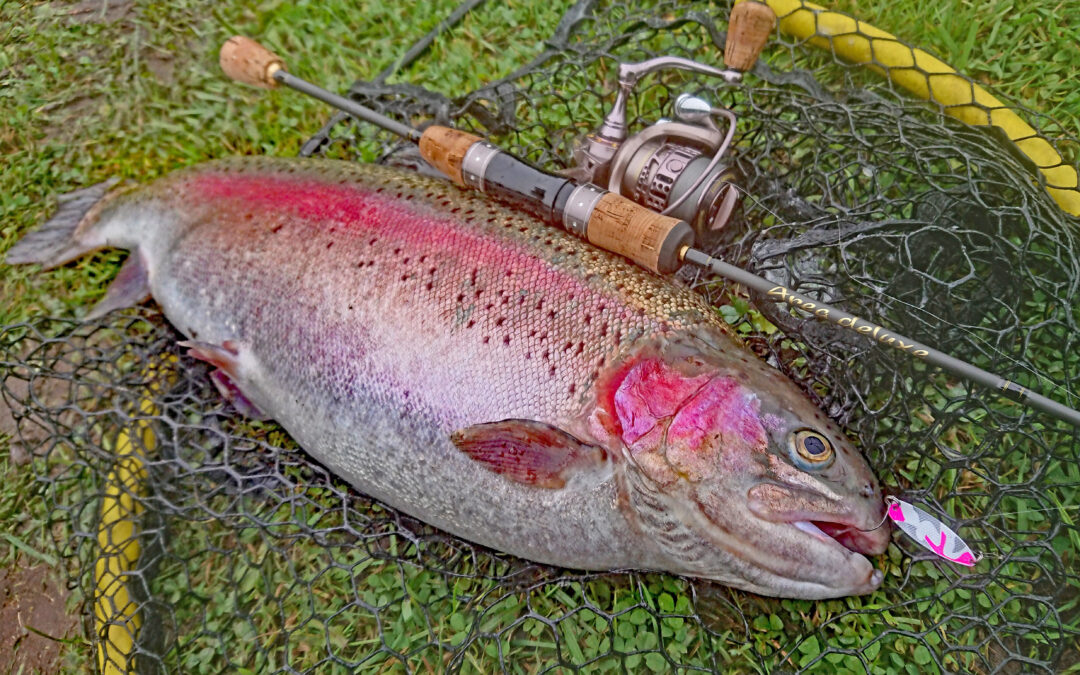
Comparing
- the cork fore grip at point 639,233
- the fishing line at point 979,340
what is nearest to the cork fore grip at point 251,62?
the cork fore grip at point 639,233

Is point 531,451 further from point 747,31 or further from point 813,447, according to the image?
point 747,31

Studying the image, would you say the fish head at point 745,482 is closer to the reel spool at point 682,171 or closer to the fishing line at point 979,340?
the fishing line at point 979,340

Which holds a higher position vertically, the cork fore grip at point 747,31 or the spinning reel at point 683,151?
the cork fore grip at point 747,31

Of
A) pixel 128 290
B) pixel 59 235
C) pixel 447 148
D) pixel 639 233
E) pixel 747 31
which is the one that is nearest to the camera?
pixel 639 233

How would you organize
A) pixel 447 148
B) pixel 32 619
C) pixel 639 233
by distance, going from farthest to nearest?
1. pixel 32 619
2. pixel 447 148
3. pixel 639 233

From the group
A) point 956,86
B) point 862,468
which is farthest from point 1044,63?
point 862,468

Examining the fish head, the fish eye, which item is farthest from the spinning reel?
the fish eye

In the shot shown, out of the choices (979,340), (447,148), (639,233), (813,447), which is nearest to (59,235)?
(447,148)
